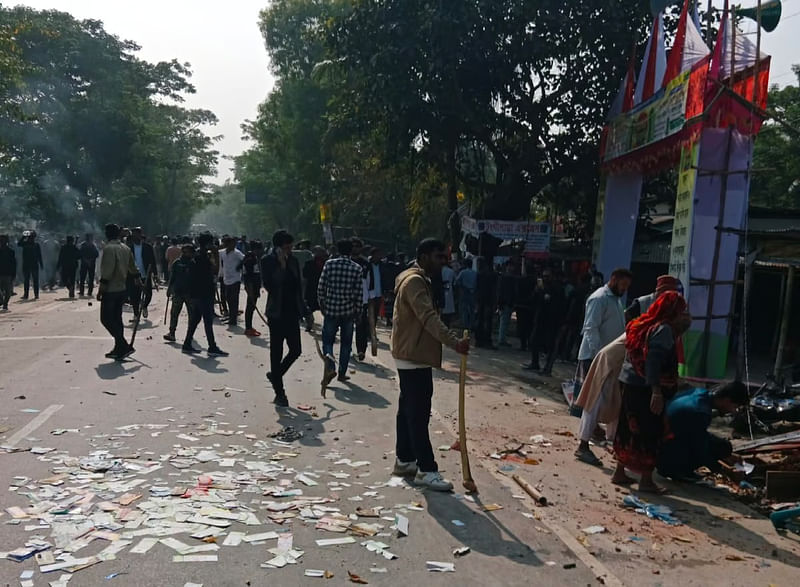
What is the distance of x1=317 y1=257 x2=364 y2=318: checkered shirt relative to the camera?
9664 mm

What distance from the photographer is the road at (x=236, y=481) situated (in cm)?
431

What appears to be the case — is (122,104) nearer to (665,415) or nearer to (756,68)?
(756,68)

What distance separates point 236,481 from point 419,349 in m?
1.73

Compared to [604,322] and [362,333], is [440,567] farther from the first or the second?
[362,333]

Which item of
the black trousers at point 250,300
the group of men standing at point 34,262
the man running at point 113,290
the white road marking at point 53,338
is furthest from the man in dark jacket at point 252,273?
the group of men standing at point 34,262

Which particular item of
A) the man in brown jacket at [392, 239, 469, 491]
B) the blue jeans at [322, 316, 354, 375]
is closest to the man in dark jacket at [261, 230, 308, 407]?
the blue jeans at [322, 316, 354, 375]

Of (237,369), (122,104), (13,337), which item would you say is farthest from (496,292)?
(122,104)

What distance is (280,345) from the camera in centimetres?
873

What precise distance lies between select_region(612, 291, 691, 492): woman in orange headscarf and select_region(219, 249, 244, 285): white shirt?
1055 centimetres

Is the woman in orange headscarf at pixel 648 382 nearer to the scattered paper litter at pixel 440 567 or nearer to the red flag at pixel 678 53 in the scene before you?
the scattered paper litter at pixel 440 567

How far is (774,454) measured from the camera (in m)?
6.96

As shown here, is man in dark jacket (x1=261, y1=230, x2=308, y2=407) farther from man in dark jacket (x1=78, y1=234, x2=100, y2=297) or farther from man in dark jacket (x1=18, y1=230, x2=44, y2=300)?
man in dark jacket (x1=78, y1=234, x2=100, y2=297)

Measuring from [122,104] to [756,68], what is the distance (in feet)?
125

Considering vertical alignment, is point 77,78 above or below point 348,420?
above
